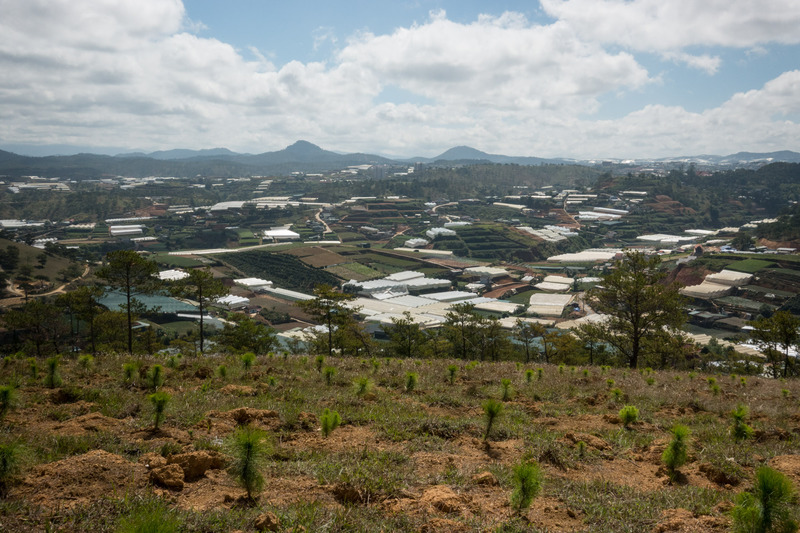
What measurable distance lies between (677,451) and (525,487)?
2663 mm

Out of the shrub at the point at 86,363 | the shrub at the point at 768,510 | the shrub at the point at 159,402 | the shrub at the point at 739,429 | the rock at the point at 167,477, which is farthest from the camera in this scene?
the shrub at the point at 86,363

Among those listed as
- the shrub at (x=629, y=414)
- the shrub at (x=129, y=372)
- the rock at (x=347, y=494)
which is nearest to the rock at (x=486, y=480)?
the rock at (x=347, y=494)

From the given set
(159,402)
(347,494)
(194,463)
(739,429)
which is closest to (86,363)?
(159,402)

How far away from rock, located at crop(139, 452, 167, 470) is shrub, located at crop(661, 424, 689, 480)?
6293 mm

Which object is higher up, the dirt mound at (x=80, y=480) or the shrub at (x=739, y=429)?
the dirt mound at (x=80, y=480)

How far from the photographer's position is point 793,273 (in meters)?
66.8

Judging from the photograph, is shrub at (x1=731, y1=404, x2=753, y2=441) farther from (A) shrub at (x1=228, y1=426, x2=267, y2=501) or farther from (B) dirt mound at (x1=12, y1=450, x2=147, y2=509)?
(B) dirt mound at (x1=12, y1=450, x2=147, y2=509)

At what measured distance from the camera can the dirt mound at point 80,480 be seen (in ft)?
14.6

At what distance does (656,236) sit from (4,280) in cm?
12988

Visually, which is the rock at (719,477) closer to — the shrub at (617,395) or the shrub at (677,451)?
the shrub at (677,451)

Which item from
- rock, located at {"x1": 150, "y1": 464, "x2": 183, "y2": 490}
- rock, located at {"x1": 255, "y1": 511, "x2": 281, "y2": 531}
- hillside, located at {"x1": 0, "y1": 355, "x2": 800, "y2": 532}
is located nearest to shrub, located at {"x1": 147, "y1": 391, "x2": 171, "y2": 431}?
hillside, located at {"x1": 0, "y1": 355, "x2": 800, "y2": 532}

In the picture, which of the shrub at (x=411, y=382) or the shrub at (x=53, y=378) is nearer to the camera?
the shrub at (x=53, y=378)

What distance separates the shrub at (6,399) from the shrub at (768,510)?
874cm

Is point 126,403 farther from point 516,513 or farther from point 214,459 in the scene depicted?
point 516,513
